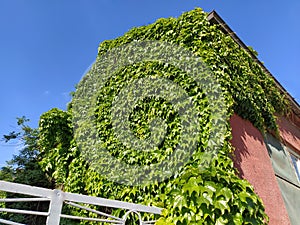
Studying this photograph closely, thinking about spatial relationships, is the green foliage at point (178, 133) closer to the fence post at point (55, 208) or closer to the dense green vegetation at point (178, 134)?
the dense green vegetation at point (178, 134)

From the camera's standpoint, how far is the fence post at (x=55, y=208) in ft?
5.17

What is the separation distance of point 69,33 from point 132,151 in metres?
3.89

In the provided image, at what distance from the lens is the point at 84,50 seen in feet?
19.9

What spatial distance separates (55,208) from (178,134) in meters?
1.89

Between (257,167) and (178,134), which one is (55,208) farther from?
(257,167)

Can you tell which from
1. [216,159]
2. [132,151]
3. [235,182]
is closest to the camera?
[235,182]

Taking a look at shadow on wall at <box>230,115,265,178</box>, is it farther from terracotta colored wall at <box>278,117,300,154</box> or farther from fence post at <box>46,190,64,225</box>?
fence post at <box>46,190,64,225</box>

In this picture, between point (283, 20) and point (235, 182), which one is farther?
point (283, 20)

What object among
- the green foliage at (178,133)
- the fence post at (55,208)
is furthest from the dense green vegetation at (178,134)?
the fence post at (55,208)

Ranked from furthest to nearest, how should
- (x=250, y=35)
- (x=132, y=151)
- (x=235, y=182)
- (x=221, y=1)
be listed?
(x=250, y=35) < (x=221, y=1) < (x=132, y=151) < (x=235, y=182)

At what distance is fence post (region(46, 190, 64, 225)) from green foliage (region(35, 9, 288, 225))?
105 centimetres

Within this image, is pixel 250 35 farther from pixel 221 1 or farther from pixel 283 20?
pixel 283 20

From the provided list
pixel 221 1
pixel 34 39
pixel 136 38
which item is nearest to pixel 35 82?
pixel 34 39

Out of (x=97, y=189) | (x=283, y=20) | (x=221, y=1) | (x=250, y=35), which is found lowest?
(x=97, y=189)
